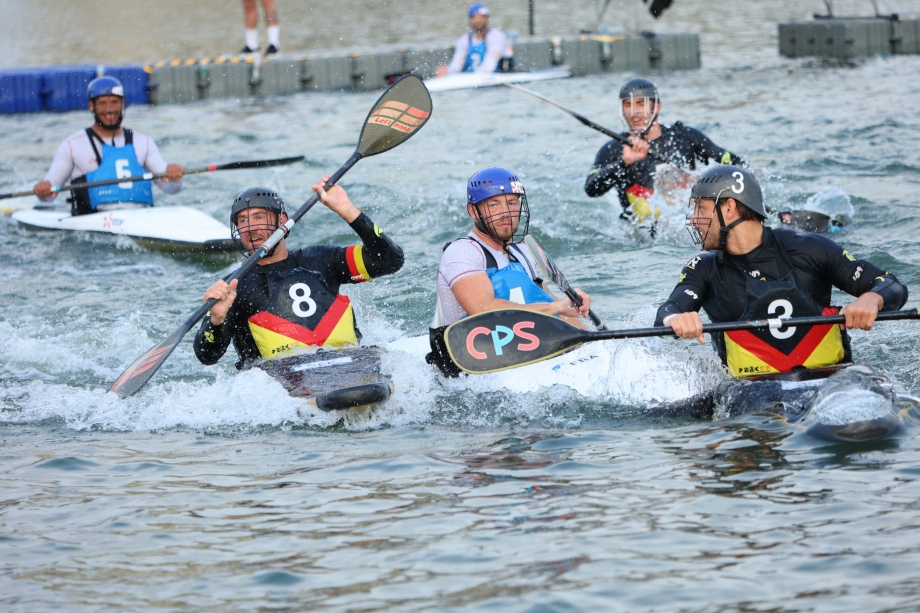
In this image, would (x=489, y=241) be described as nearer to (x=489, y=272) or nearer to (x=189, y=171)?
(x=489, y=272)

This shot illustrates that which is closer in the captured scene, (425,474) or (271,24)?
(425,474)

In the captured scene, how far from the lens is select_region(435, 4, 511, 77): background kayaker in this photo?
1800 cm

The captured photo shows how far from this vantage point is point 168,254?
10.6m

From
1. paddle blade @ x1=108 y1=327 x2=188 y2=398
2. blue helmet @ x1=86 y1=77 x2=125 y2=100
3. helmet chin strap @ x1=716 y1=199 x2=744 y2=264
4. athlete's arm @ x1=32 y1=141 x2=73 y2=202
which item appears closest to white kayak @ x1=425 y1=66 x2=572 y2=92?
blue helmet @ x1=86 y1=77 x2=125 y2=100

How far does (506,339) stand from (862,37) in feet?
53.2

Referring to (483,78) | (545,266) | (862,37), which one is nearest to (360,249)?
(545,266)

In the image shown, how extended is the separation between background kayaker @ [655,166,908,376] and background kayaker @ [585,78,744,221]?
3.82 m

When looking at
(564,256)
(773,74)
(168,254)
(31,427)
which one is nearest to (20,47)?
(773,74)

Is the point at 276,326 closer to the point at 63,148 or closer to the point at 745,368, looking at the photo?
the point at 745,368

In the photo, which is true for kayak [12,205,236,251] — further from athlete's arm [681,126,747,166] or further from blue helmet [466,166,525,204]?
blue helmet [466,166,525,204]

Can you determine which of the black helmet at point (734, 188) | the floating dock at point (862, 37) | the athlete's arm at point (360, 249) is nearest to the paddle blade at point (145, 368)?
the athlete's arm at point (360, 249)

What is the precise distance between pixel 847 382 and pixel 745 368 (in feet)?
1.99

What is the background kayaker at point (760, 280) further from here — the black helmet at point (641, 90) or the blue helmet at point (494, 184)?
the black helmet at point (641, 90)

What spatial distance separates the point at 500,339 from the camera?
581 cm
